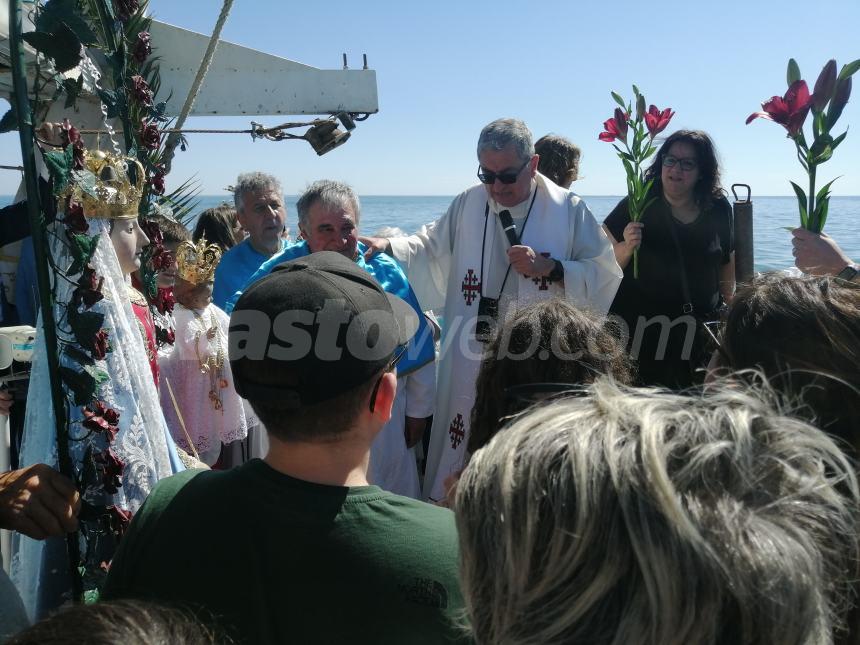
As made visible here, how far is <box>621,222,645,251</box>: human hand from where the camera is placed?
395 cm

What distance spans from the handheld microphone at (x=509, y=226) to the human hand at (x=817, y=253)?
4.22 ft

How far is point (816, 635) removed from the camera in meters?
0.71

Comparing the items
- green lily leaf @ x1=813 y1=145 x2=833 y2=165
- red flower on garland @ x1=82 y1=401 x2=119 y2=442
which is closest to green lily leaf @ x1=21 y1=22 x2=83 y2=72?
red flower on garland @ x1=82 y1=401 x2=119 y2=442

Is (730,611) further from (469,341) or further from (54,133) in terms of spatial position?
(469,341)

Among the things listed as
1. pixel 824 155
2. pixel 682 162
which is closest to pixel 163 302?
pixel 824 155

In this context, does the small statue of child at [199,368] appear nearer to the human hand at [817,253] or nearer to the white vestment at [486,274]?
the white vestment at [486,274]

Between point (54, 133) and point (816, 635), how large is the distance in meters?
1.84

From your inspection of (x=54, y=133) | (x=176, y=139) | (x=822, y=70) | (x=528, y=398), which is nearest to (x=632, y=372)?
(x=528, y=398)

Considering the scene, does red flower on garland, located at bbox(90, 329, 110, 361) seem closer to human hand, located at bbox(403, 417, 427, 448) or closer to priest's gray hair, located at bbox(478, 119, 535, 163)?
human hand, located at bbox(403, 417, 427, 448)

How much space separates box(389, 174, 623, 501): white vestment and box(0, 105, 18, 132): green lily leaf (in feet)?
7.35

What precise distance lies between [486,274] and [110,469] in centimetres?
233

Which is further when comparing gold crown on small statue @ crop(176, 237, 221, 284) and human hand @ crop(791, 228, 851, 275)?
gold crown on small statue @ crop(176, 237, 221, 284)

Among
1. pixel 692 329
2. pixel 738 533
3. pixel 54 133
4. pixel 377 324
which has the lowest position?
pixel 692 329

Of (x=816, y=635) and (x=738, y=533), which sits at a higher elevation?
(x=738, y=533)
